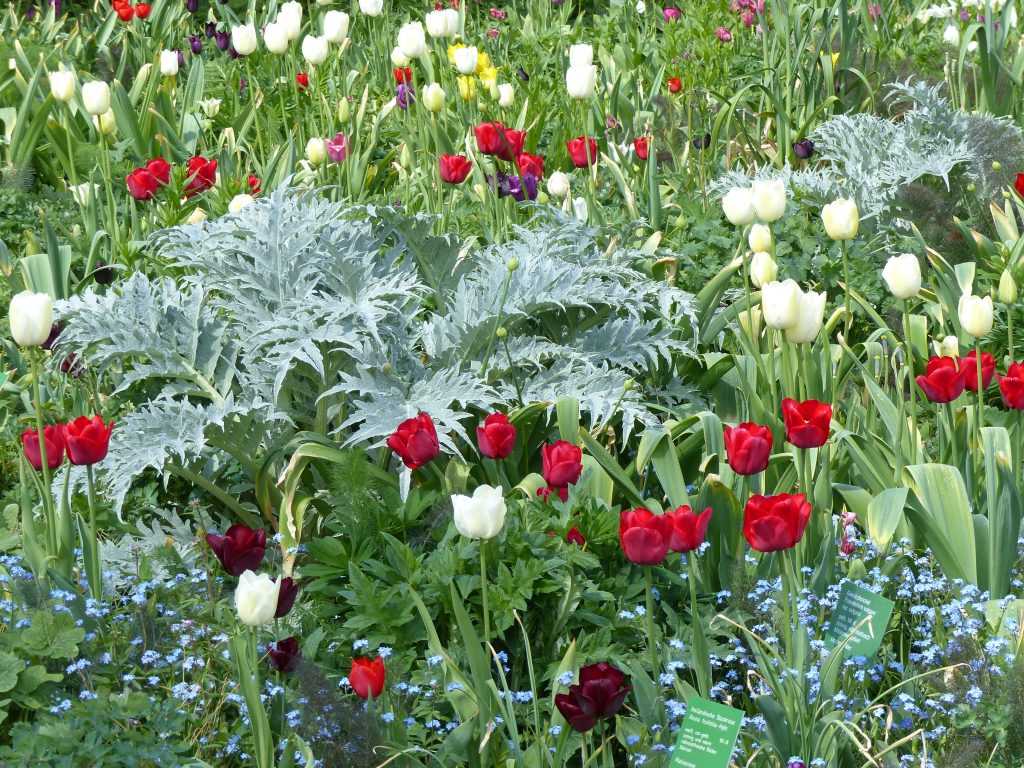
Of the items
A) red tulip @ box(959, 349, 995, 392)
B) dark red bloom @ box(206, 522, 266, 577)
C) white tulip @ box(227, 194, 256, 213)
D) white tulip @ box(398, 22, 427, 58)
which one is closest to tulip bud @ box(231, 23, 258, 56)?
white tulip @ box(398, 22, 427, 58)

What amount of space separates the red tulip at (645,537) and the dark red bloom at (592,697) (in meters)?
0.16

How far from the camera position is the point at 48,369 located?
3.00m

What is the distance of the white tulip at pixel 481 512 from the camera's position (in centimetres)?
177

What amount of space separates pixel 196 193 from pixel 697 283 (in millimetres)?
1637

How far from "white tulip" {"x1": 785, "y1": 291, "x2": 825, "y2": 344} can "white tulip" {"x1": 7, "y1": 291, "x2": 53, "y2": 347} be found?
119 cm

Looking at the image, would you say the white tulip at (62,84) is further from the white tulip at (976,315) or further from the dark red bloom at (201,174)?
the white tulip at (976,315)

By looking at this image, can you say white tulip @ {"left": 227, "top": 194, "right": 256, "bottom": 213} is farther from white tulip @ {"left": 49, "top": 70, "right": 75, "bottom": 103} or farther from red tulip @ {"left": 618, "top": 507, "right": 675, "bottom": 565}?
red tulip @ {"left": 618, "top": 507, "right": 675, "bottom": 565}

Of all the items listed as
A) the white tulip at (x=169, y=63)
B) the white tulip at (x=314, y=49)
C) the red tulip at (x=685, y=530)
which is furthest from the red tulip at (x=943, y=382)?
the white tulip at (x=169, y=63)

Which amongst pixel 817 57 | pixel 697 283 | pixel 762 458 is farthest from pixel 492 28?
pixel 762 458

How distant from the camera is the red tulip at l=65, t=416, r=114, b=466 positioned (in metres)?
2.03

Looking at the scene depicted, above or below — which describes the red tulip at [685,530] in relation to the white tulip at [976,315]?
below

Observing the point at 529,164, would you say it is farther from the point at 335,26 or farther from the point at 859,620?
the point at 859,620

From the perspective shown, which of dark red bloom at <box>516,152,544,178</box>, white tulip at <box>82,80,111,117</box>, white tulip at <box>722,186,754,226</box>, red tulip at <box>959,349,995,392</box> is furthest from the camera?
dark red bloom at <box>516,152,544,178</box>

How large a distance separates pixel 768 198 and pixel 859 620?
94cm
